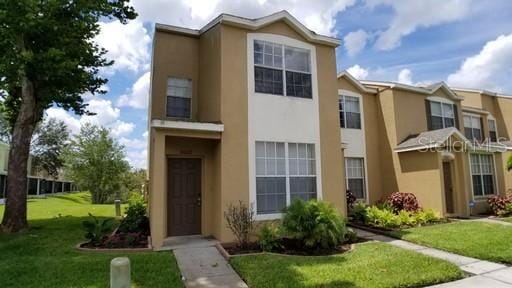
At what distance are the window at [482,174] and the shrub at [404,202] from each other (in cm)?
391

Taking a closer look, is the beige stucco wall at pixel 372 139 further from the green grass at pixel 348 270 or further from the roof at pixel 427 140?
the green grass at pixel 348 270

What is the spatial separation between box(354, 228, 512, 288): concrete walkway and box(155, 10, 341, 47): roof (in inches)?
300

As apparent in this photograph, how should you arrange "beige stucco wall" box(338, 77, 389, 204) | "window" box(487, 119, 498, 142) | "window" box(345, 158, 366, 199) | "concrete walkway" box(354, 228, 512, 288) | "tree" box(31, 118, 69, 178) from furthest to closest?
1. "tree" box(31, 118, 69, 178)
2. "window" box(487, 119, 498, 142)
3. "beige stucco wall" box(338, 77, 389, 204)
4. "window" box(345, 158, 366, 199)
5. "concrete walkway" box(354, 228, 512, 288)

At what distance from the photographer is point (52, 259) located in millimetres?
8094

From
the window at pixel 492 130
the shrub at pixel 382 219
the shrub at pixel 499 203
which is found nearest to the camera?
the shrub at pixel 382 219

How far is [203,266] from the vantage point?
7867mm


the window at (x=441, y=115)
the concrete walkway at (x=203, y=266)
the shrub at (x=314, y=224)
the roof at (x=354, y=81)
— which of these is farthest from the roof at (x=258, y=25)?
the window at (x=441, y=115)

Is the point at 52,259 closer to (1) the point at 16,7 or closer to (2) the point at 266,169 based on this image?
(2) the point at 266,169

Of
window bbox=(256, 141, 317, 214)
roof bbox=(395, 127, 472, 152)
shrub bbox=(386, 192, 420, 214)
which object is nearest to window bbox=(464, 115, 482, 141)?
roof bbox=(395, 127, 472, 152)

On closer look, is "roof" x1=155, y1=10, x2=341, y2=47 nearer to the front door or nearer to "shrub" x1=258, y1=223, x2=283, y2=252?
"shrub" x1=258, y1=223, x2=283, y2=252

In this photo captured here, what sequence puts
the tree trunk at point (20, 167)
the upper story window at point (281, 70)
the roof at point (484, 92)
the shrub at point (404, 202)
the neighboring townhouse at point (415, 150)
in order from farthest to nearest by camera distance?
the roof at point (484, 92) → the neighboring townhouse at point (415, 150) → the shrub at point (404, 202) → the tree trunk at point (20, 167) → the upper story window at point (281, 70)

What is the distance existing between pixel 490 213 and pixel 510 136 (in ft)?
35.3

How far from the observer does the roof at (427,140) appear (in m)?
14.9

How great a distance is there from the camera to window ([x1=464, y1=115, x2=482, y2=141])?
67.1 ft
